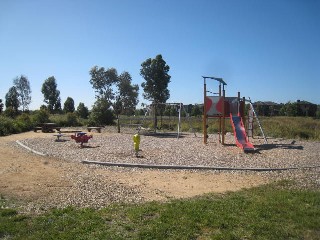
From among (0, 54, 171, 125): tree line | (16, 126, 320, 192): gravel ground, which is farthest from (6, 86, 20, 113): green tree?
(16, 126, 320, 192): gravel ground

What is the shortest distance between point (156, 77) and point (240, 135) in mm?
15914

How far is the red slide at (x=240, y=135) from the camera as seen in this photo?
47.1 feet

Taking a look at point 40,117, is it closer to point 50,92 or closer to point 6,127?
point 6,127

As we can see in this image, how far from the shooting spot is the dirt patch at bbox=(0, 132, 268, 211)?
7.29 m

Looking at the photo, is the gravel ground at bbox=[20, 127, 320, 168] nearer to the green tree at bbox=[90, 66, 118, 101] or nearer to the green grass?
the green grass

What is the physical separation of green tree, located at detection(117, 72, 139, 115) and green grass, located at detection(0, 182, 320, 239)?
1812 inches

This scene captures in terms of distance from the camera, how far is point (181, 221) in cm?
529

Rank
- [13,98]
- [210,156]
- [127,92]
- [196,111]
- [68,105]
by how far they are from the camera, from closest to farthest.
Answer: [210,156], [127,92], [13,98], [68,105], [196,111]

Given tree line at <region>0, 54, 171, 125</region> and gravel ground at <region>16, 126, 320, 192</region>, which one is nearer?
gravel ground at <region>16, 126, 320, 192</region>

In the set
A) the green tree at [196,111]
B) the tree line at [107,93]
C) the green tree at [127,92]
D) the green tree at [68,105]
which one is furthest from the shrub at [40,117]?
the green tree at [196,111]

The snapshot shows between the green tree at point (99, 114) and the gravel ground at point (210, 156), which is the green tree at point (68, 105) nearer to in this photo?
the green tree at point (99, 114)

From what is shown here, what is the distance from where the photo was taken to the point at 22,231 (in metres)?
4.91

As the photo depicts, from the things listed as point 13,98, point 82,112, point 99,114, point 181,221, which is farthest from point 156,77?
point 13,98

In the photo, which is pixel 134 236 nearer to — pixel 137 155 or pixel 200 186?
pixel 200 186
